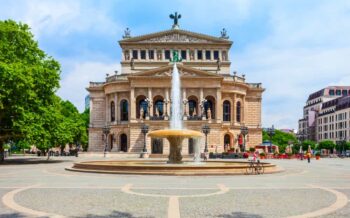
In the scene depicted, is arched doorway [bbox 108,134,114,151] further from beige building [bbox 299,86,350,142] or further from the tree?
beige building [bbox 299,86,350,142]

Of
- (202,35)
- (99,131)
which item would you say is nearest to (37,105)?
(99,131)

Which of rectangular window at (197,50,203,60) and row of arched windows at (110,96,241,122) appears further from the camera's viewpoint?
rectangular window at (197,50,203,60)

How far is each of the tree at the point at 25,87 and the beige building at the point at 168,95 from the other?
30360mm

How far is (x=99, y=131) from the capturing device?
8688 centimetres

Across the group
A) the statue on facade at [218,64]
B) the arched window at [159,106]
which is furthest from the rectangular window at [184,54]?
the arched window at [159,106]

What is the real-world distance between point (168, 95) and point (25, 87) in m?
38.6

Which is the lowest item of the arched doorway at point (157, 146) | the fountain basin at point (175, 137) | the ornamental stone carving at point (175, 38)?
the arched doorway at point (157, 146)

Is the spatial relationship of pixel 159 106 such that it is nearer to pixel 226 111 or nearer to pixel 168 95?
pixel 168 95

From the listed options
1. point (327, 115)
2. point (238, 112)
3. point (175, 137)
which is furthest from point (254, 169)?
point (327, 115)

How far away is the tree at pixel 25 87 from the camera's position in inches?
1577

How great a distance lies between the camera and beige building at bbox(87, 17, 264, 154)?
7525 centimetres

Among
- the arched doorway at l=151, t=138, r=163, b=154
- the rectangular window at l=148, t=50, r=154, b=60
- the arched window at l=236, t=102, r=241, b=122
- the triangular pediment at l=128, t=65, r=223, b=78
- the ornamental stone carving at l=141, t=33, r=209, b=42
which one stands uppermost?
the ornamental stone carving at l=141, t=33, r=209, b=42

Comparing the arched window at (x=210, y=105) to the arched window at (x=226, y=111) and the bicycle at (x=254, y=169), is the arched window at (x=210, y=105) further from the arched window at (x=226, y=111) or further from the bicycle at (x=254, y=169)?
the bicycle at (x=254, y=169)

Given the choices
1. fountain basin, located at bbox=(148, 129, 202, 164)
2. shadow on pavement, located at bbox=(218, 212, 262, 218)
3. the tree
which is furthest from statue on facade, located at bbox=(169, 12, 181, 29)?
shadow on pavement, located at bbox=(218, 212, 262, 218)
